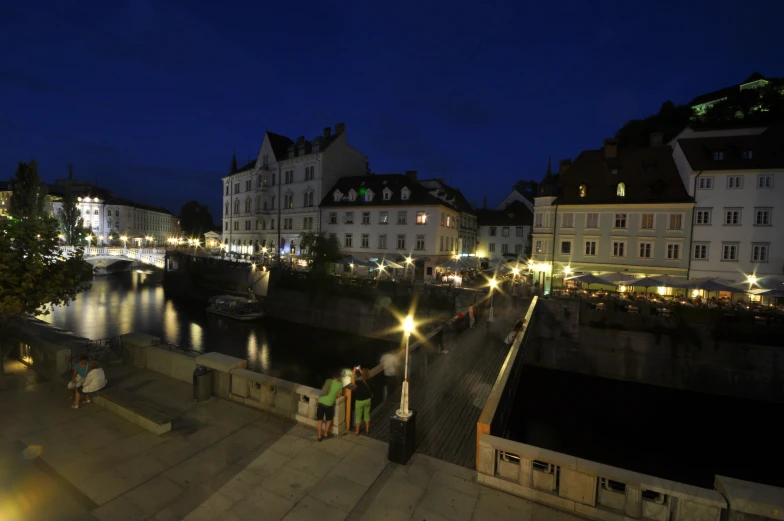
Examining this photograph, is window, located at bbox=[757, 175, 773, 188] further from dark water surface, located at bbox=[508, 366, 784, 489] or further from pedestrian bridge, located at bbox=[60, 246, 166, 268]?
pedestrian bridge, located at bbox=[60, 246, 166, 268]

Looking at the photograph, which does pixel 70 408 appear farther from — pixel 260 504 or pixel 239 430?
pixel 260 504

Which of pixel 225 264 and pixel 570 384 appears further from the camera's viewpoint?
pixel 225 264

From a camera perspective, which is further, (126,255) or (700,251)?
(126,255)

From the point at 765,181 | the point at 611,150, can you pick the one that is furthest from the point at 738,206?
the point at 611,150

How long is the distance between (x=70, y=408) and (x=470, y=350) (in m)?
15.3

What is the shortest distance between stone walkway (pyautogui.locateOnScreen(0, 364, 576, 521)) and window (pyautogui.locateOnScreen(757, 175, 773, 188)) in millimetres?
39549

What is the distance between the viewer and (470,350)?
19.0 meters

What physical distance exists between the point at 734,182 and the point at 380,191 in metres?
35.3

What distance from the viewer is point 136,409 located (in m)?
9.80

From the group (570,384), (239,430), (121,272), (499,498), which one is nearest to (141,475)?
(239,430)

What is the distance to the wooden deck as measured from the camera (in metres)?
10.1

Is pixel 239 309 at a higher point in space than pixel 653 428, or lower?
higher

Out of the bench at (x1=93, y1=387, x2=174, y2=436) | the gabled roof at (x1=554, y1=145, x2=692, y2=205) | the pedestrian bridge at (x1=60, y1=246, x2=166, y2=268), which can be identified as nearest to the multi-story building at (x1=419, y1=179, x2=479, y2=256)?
the gabled roof at (x1=554, y1=145, x2=692, y2=205)

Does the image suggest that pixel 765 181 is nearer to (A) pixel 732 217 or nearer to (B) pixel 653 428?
(A) pixel 732 217
